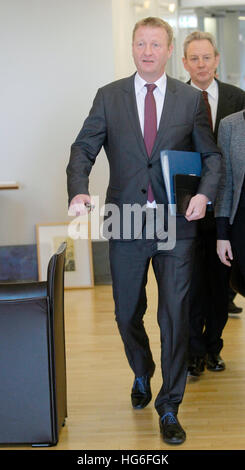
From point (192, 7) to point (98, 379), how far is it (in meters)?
8.42

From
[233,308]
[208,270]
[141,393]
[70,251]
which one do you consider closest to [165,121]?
[208,270]

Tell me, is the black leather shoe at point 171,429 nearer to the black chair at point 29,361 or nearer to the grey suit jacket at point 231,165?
the black chair at point 29,361

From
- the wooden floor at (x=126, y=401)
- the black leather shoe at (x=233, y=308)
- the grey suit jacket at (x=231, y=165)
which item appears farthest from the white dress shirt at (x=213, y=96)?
the black leather shoe at (x=233, y=308)

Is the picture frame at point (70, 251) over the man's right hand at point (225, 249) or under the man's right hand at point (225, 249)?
under

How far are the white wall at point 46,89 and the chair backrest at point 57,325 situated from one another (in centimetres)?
391

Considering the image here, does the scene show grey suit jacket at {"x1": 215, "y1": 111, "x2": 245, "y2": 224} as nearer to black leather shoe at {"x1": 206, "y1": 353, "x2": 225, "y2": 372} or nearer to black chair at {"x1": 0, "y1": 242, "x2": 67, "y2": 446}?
black chair at {"x1": 0, "y1": 242, "x2": 67, "y2": 446}

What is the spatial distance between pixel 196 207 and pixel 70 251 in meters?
4.18

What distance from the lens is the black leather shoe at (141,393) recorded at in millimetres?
3707

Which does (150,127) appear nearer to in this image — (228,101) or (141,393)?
(228,101)

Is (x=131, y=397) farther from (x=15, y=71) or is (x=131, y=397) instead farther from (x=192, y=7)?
(x=192, y=7)

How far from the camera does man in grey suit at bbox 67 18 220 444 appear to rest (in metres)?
3.35

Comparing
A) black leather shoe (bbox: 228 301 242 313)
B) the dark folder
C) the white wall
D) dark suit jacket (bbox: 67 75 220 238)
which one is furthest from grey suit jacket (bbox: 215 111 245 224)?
the white wall

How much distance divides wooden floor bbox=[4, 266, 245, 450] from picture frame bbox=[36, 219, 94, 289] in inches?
67.6
